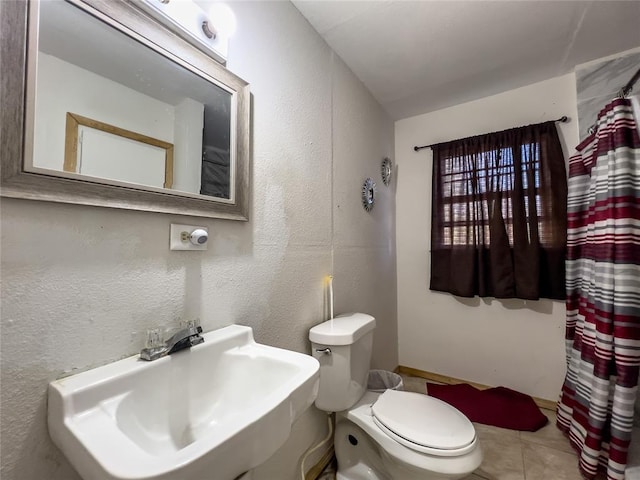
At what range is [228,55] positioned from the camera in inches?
38.1

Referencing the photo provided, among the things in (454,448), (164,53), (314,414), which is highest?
(164,53)

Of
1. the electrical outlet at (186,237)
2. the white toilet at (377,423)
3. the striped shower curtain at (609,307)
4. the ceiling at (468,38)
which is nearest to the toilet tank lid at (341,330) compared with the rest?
the white toilet at (377,423)

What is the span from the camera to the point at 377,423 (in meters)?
1.11

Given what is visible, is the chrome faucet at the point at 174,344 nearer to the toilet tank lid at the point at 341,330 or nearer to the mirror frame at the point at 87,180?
the mirror frame at the point at 87,180

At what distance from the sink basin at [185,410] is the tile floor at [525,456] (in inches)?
37.0

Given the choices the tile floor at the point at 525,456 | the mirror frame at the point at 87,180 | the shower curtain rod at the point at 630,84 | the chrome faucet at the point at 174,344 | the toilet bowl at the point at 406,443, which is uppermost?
the shower curtain rod at the point at 630,84

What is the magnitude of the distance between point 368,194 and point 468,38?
1.03 metres

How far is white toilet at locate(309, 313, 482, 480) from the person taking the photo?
0.96 m

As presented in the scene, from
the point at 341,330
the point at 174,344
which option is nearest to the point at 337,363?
the point at 341,330

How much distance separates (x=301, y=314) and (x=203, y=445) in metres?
0.85

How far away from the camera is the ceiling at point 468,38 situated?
1.30 meters

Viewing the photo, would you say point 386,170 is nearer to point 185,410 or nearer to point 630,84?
point 630,84

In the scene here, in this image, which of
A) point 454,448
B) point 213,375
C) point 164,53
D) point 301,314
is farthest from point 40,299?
point 454,448

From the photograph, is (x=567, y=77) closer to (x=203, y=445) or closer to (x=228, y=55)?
(x=228, y=55)
